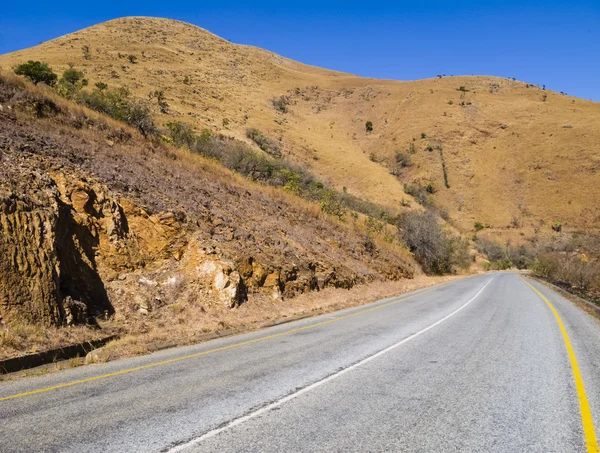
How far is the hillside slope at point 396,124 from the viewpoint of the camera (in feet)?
187

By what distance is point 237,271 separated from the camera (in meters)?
13.1

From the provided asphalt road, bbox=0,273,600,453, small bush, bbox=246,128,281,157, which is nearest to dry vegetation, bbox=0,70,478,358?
asphalt road, bbox=0,273,600,453

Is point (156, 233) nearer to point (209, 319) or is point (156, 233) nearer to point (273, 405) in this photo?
point (209, 319)

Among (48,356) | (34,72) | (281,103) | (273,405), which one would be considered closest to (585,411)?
(273,405)

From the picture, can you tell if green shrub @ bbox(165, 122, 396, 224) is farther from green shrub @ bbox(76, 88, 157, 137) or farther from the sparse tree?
the sparse tree

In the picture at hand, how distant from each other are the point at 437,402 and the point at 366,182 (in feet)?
174

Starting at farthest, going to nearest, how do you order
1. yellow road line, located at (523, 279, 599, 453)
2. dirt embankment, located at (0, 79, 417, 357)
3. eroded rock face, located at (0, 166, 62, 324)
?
dirt embankment, located at (0, 79, 417, 357), eroded rock face, located at (0, 166, 62, 324), yellow road line, located at (523, 279, 599, 453)

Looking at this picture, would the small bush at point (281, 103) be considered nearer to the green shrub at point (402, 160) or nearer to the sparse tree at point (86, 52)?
the green shrub at point (402, 160)

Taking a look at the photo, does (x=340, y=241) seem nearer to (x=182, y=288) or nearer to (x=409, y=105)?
(x=182, y=288)

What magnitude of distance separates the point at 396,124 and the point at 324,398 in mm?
80617

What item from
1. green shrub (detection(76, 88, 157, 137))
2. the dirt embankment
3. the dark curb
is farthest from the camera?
green shrub (detection(76, 88, 157, 137))

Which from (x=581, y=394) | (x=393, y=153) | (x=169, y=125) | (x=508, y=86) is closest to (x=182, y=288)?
(x=581, y=394)

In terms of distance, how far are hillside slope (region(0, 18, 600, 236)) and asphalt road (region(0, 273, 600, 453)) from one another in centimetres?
4040

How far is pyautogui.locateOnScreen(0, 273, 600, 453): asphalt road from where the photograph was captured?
4098 millimetres
